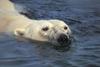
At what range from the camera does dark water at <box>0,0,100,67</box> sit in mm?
7148

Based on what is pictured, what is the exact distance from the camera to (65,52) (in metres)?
7.75

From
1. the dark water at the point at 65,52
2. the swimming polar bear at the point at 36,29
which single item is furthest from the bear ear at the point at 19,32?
the dark water at the point at 65,52

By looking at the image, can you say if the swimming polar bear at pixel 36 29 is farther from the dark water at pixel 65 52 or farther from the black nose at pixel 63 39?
the dark water at pixel 65 52

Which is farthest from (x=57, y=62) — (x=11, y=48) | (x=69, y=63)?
(x=11, y=48)

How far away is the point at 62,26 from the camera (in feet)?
27.4

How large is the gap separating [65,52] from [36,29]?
119 centimetres

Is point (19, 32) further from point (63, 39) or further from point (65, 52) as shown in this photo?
point (65, 52)

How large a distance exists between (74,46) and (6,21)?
2.16m

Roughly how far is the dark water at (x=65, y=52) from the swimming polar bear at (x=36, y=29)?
0.25 metres

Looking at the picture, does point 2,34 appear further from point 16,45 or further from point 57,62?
point 57,62

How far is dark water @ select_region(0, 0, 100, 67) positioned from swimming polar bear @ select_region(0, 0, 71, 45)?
252mm

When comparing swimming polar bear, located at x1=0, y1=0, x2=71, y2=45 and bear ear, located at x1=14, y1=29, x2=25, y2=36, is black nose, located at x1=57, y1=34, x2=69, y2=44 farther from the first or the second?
bear ear, located at x1=14, y1=29, x2=25, y2=36

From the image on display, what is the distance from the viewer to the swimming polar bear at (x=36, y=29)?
26.5 feet

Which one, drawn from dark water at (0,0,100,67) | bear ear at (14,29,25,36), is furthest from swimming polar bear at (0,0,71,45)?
dark water at (0,0,100,67)
